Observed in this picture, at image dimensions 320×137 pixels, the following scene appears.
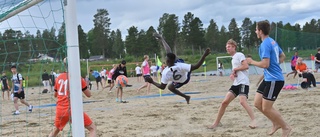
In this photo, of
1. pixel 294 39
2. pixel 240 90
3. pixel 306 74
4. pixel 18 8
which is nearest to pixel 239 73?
pixel 240 90

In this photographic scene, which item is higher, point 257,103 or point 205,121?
point 257,103

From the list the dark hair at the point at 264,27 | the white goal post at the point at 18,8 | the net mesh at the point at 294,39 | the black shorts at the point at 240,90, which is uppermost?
the net mesh at the point at 294,39

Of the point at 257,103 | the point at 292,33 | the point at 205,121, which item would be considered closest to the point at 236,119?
the point at 205,121

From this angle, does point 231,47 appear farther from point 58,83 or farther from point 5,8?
point 5,8

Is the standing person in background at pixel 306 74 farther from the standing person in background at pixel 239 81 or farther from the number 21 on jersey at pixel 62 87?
the number 21 on jersey at pixel 62 87

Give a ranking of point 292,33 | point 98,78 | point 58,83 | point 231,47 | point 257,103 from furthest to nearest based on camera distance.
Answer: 1. point 292,33
2. point 98,78
3. point 231,47
4. point 257,103
5. point 58,83

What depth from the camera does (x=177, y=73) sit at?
24.0ft

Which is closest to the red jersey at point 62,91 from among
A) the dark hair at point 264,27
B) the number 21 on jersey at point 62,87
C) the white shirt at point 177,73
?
the number 21 on jersey at point 62,87

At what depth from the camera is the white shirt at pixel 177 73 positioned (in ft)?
23.8

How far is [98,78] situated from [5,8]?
1761 centimetres

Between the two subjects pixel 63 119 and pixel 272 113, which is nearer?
pixel 63 119

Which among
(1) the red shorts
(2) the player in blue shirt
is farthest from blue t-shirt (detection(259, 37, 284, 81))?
(1) the red shorts

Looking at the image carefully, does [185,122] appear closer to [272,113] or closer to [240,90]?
[240,90]

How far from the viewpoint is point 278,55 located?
220 inches
